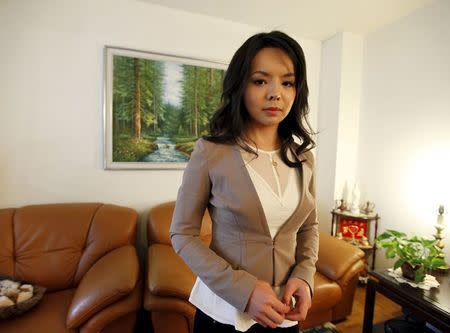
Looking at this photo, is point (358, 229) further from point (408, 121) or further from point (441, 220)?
point (408, 121)

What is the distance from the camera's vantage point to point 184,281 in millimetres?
1282

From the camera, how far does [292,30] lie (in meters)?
2.32

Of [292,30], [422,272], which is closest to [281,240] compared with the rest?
[422,272]

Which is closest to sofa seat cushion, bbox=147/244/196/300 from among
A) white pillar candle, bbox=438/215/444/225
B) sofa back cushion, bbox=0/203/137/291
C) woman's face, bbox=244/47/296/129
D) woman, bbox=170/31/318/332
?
sofa back cushion, bbox=0/203/137/291

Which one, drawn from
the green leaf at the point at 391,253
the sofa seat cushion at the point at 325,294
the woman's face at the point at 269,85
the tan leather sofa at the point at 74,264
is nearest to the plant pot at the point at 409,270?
the green leaf at the point at 391,253

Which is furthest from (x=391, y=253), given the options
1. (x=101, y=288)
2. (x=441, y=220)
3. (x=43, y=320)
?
(x=43, y=320)

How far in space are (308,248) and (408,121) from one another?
74.7 inches

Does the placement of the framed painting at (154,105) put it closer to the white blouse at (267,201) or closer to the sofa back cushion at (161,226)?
the sofa back cushion at (161,226)

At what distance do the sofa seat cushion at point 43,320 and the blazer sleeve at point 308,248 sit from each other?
115 cm

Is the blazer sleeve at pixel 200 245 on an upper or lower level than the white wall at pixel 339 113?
lower

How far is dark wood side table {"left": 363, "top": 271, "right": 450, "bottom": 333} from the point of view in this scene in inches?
45.2

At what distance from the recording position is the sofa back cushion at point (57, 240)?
1498 millimetres

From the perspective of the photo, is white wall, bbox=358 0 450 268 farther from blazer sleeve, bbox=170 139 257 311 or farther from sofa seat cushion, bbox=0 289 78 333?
sofa seat cushion, bbox=0 289 78 333

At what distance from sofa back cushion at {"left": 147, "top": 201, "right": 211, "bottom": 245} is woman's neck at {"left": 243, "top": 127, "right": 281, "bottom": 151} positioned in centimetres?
120
